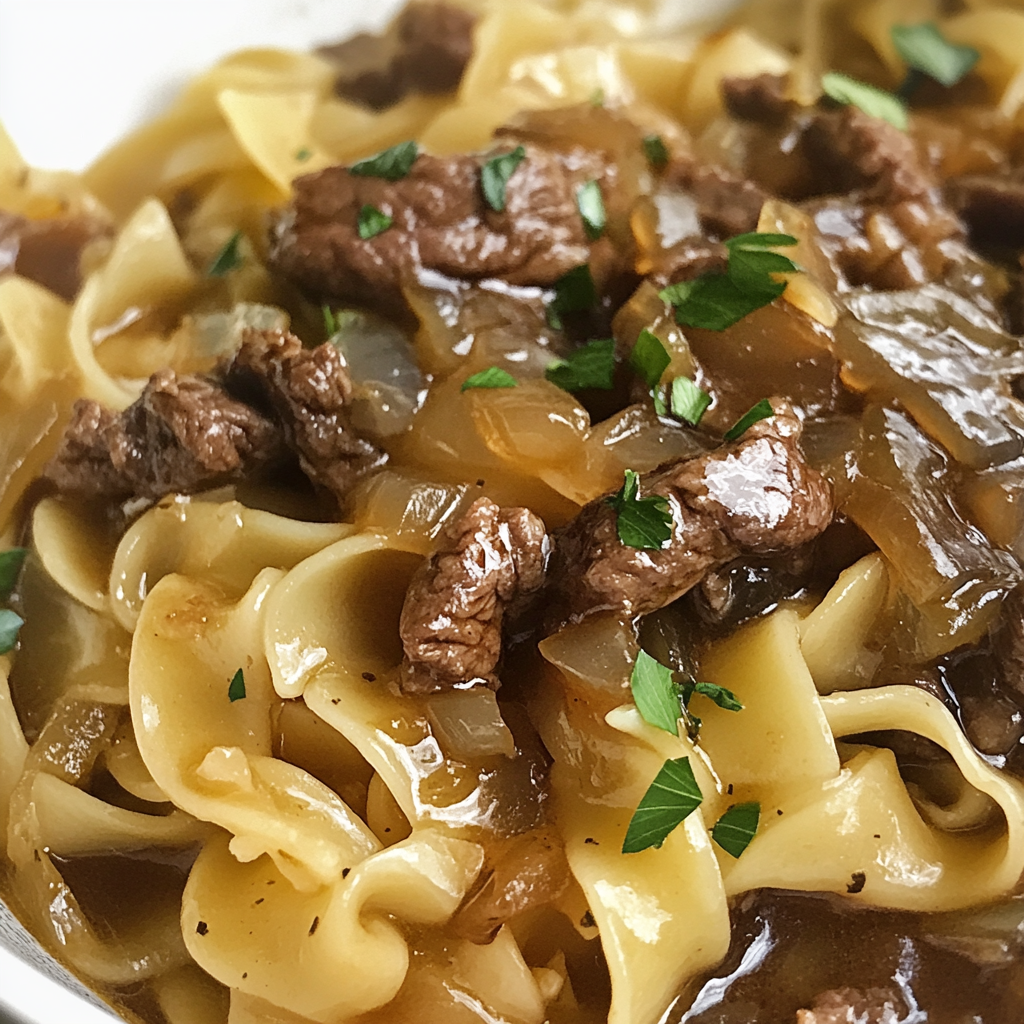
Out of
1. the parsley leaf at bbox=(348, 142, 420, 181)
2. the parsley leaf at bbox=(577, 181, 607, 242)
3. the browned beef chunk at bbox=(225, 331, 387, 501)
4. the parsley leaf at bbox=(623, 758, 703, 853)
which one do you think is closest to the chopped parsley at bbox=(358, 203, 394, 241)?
the parsley leaf at bbox=(348, 142, 420, 181)

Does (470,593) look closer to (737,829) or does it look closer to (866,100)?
(737,829)

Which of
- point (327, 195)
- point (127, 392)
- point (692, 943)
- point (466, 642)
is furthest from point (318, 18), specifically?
point (692, 943)

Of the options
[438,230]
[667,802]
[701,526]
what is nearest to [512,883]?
[667,802]

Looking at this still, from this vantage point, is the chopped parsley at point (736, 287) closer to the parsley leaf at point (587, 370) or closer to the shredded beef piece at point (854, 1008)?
the parsley leaf at point (587, 370)

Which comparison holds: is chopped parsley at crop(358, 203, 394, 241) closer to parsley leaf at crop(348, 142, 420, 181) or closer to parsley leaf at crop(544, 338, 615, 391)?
parsley leaf at crop(348, 142, 420, 181)

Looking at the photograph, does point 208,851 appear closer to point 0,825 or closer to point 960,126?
point 0,825
